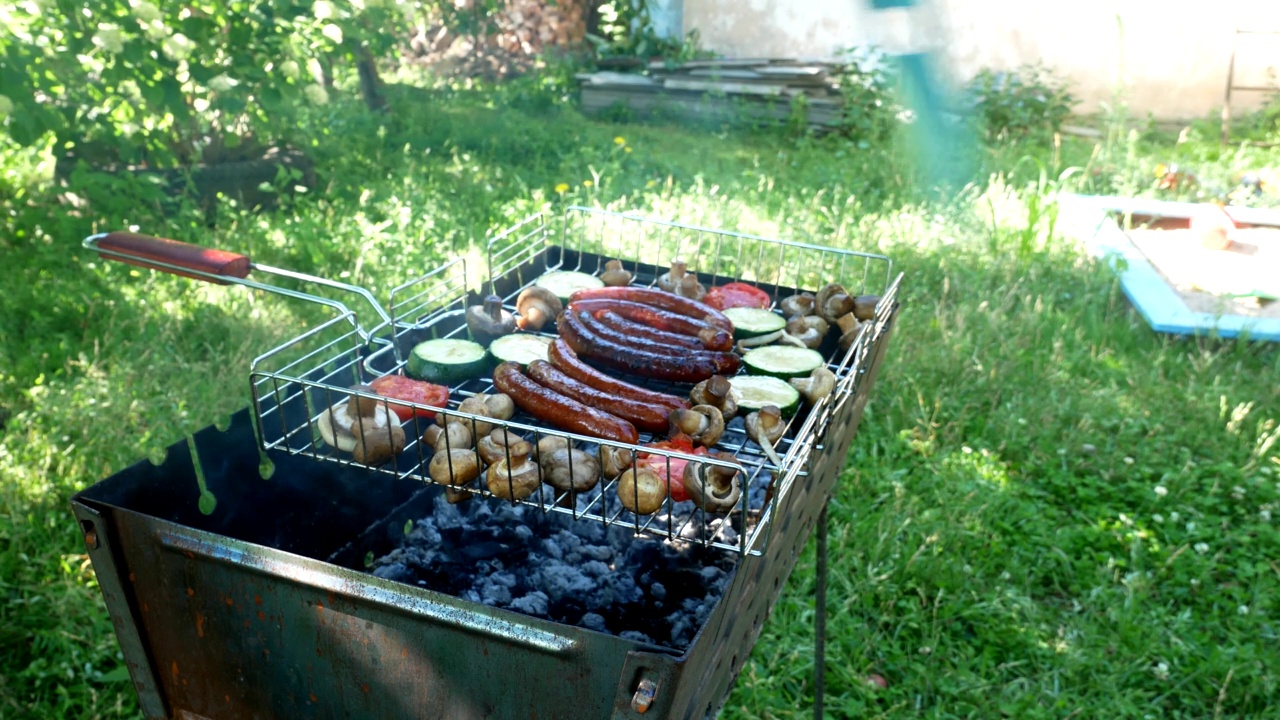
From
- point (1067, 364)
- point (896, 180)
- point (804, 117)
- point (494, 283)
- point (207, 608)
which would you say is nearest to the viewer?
point (207, 608)

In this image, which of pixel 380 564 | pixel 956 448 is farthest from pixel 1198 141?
pixel 380 564

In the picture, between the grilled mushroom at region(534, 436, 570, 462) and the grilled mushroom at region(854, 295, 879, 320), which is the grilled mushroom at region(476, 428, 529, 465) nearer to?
the grilled mushroom at region(534, 436, 570, 462)

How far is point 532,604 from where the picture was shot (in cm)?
230

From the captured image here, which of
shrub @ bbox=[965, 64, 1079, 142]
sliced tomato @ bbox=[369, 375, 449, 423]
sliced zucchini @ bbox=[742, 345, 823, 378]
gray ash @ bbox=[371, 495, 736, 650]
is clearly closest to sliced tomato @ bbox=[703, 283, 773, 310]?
sliced zucchini @ bbox=[742, 345, 823, 378]

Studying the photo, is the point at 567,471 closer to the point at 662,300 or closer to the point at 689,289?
the point at 662,300

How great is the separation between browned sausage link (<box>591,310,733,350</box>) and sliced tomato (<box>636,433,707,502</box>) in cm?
44

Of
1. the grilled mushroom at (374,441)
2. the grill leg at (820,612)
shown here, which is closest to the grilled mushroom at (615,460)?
the grilled mushroom at (374,441)

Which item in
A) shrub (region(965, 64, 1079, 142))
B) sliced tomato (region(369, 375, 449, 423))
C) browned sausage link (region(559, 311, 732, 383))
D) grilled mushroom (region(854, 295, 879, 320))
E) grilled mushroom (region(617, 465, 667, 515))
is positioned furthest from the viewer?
shrub (region(965, 64, 1079, 142))

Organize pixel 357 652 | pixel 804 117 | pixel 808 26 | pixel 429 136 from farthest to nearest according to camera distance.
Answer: pixel 808 26, pixel 804 117, pixel 429 136, pixel 357 652

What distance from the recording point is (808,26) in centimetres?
1108

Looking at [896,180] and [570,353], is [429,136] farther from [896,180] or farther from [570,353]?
[570,353]

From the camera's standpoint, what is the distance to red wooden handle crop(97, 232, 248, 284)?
2160 mm

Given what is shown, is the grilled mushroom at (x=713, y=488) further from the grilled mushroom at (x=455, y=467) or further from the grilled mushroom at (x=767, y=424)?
the grilled mushroom at (x=455, y=467)

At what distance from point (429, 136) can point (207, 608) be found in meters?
7.67
